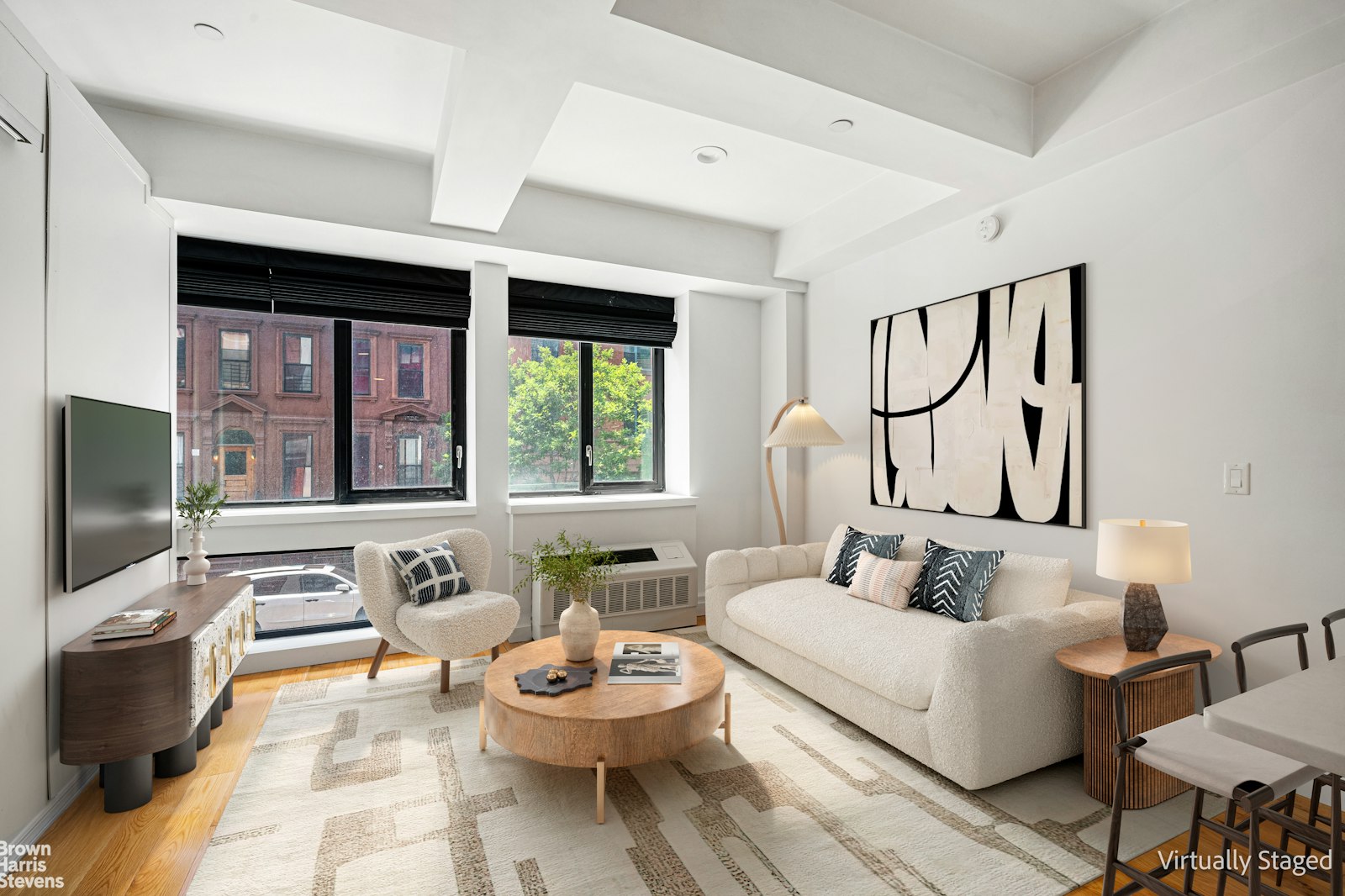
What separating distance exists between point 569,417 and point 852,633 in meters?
2.72

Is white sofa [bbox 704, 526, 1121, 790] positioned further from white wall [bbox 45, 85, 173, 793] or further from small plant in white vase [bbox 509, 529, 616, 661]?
white wall [bbox 45, 85, 173, 793]

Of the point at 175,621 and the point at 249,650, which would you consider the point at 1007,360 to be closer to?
the point at 175,621

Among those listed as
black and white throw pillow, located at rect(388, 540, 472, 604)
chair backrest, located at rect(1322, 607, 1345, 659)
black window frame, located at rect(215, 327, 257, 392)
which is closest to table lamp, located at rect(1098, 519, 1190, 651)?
chair backrest, located at rect(1322, 607, 1345, 659)

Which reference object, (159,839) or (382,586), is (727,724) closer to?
(382,586)

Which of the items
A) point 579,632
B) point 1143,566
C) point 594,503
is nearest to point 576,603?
point 579,632

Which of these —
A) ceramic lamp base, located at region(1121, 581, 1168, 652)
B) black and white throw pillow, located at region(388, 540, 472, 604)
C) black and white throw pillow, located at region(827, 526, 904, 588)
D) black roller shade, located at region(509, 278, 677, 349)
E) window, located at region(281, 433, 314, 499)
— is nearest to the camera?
ceramic lamp base, located at region(1121, 581, 1168, 652)

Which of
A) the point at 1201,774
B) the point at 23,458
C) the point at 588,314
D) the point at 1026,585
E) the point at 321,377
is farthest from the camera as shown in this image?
the point at 588,314

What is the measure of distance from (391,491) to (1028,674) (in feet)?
12.0

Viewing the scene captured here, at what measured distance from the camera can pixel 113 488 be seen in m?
2.46

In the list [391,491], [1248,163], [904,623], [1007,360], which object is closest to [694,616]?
[904,623]

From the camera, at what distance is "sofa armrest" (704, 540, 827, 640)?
3760 mm

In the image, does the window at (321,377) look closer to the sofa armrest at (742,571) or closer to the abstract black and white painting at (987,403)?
the sofa armrest at (742,571)

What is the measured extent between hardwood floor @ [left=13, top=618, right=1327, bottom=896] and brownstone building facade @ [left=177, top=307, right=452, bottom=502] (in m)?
1.67

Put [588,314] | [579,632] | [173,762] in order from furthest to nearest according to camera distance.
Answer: [588,314] → [579,632] → [173,762]
